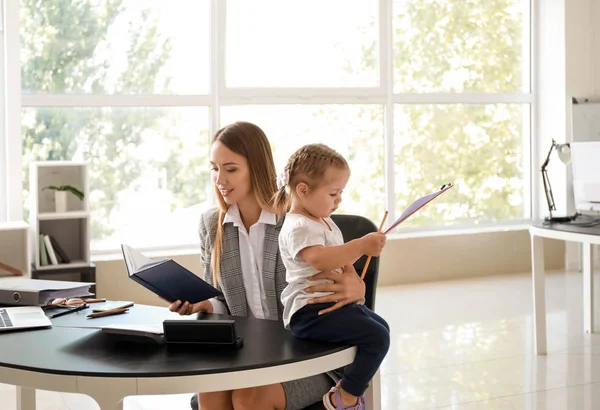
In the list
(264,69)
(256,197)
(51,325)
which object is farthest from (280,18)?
(51,325)

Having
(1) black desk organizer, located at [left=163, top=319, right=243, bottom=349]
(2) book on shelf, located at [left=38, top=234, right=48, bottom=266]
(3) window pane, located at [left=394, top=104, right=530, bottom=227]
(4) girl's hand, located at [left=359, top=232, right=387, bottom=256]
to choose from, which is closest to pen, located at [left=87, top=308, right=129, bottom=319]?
(1) black desk organizer, located at [left=163, top=319, right=243, bottom=349]

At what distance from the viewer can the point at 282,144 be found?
629cm

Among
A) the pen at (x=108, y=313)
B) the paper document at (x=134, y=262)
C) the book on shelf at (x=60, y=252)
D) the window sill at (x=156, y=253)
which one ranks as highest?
the paper document at (x=134, y=262)

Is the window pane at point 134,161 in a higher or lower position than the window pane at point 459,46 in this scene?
lower

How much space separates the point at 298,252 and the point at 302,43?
453cm

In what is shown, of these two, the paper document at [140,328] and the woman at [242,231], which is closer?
the paper document at [140,328]

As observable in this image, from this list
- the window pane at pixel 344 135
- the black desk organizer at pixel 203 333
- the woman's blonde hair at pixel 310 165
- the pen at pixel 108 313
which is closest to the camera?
the black desk organizer at pixel 203 333

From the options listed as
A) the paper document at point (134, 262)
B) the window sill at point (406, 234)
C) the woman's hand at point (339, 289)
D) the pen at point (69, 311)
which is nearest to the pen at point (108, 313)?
the pen at point (69, 311)

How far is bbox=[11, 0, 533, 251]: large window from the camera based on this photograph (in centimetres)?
557

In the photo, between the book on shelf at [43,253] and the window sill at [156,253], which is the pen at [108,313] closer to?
the book on shelf at [43,253]

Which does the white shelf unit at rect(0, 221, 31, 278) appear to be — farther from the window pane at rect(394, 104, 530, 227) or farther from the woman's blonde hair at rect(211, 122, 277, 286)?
the window pane at rect(394, 104, 530, 227)

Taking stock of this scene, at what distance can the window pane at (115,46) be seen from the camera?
544 cm

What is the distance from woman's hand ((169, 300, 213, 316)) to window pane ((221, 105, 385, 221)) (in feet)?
13.0

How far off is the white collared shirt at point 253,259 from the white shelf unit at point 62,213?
9.89ft
